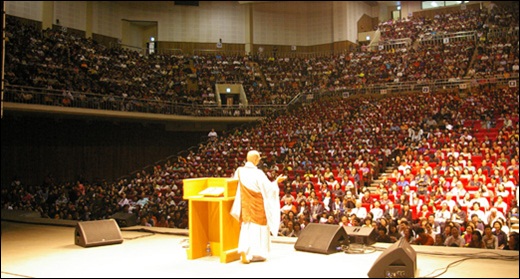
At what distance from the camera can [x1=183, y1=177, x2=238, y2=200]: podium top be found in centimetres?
484

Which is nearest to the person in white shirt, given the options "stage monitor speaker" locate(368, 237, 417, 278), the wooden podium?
the wooden podium

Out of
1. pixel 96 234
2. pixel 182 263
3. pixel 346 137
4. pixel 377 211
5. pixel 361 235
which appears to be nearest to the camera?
pixel 182 263

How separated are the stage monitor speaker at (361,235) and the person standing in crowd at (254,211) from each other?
126cm

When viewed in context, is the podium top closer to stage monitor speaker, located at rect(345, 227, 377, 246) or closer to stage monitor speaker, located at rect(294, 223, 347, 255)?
stage monitor speaker, located at rect(294, 223, 347, 255)

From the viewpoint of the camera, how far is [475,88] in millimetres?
15719

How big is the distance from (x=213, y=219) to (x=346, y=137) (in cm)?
913

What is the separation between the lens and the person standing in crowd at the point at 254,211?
468 centimetres

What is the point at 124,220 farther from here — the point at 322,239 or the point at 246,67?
the point at 246,67

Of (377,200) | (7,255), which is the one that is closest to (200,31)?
(377,200)

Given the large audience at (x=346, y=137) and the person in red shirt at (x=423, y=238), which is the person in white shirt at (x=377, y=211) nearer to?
the large audience at (x=346, y=137)

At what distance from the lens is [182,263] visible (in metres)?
4.84

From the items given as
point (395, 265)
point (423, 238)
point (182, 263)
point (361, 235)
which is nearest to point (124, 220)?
point (182, 263)

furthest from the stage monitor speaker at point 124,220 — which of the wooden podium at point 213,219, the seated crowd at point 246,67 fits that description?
the seated crowd at point 246,67

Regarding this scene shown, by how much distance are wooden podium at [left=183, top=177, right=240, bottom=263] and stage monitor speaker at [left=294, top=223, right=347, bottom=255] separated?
82 cm
